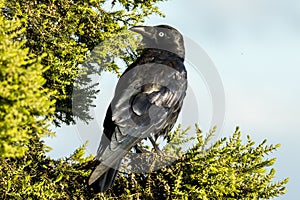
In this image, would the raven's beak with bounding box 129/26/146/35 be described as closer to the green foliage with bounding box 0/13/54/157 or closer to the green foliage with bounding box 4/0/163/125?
the green foliage with bounding box 4/0/163/125

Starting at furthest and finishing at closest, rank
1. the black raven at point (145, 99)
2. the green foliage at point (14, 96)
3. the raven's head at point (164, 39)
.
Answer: the raven's head at point (164, 39) < the black raven at point (145, 99) < the green foliage at point (14, 96)

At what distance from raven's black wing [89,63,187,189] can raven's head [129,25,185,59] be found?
54 centimetres

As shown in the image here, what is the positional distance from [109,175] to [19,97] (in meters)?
2.66

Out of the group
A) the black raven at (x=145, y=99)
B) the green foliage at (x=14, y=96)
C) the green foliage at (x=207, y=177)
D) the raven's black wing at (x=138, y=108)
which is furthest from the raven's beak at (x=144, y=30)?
the green foliage at (x=14, y=96)

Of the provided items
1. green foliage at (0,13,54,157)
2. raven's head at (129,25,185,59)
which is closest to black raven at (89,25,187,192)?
raven's head at (129,25,185,59)

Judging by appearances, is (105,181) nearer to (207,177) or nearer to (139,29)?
(207,177)

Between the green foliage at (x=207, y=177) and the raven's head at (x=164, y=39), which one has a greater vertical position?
the raven's head at (x=164, y=39)

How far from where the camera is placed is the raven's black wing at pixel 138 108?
20.6 feet

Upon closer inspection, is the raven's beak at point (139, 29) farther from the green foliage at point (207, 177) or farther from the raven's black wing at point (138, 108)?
the green foliage at point (207, 177)

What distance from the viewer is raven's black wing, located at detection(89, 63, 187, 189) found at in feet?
20.6

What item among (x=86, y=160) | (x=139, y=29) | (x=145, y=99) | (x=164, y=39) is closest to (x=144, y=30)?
(x=139, y=29)

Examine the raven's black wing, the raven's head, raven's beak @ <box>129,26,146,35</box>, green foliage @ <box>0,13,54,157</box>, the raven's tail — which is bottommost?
green foliage @ <box>0,13,54,157</box>

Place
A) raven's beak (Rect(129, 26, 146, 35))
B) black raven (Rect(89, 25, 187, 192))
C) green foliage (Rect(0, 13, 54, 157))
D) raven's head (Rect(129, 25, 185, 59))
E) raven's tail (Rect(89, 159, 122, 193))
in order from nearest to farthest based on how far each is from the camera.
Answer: green foliage (Rect(0, 13, 54, 157))
raven's tail (Rect(89, 159, 122, 193))
black raven (Rect(89, 25, 187, 192))
raven's beak (Rect(129, 26, 146, 35))
raven's head (Rect(129, 25, 185, 59))

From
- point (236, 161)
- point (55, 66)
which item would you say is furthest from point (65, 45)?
point (236, 161)
